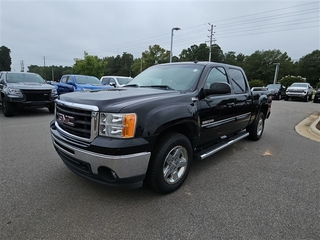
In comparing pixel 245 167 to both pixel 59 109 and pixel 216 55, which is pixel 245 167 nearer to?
pixel 59 109

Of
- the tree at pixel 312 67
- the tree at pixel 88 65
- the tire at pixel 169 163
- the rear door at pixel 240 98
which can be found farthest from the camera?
the tree at pixel 312 67

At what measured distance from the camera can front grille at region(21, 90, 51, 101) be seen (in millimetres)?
7516

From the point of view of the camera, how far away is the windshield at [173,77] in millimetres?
3219

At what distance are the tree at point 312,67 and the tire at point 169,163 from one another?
76.5m

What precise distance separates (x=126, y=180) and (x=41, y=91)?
7.18 m

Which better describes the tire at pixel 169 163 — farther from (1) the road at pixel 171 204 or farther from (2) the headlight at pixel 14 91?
(2) the headlight at pixel 14 91

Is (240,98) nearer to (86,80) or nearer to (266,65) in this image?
(86,80)

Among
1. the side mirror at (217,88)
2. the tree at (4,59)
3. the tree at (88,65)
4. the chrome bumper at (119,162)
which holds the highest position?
the tree at (4,59)

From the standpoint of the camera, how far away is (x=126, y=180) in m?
2.24

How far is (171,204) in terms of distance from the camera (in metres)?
2.52

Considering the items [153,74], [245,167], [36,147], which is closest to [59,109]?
[153,74]

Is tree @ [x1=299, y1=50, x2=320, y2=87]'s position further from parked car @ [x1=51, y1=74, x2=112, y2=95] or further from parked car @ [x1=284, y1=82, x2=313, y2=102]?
parked car @ [x1=51, y1=74, x2=112, y2=95]

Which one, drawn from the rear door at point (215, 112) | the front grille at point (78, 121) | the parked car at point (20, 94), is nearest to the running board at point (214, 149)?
the rear door at point (215, 112)

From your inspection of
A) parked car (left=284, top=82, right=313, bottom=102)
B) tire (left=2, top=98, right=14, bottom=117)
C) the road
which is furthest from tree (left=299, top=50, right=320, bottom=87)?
tire (left=2, top=98, right=14, bottom=117)
